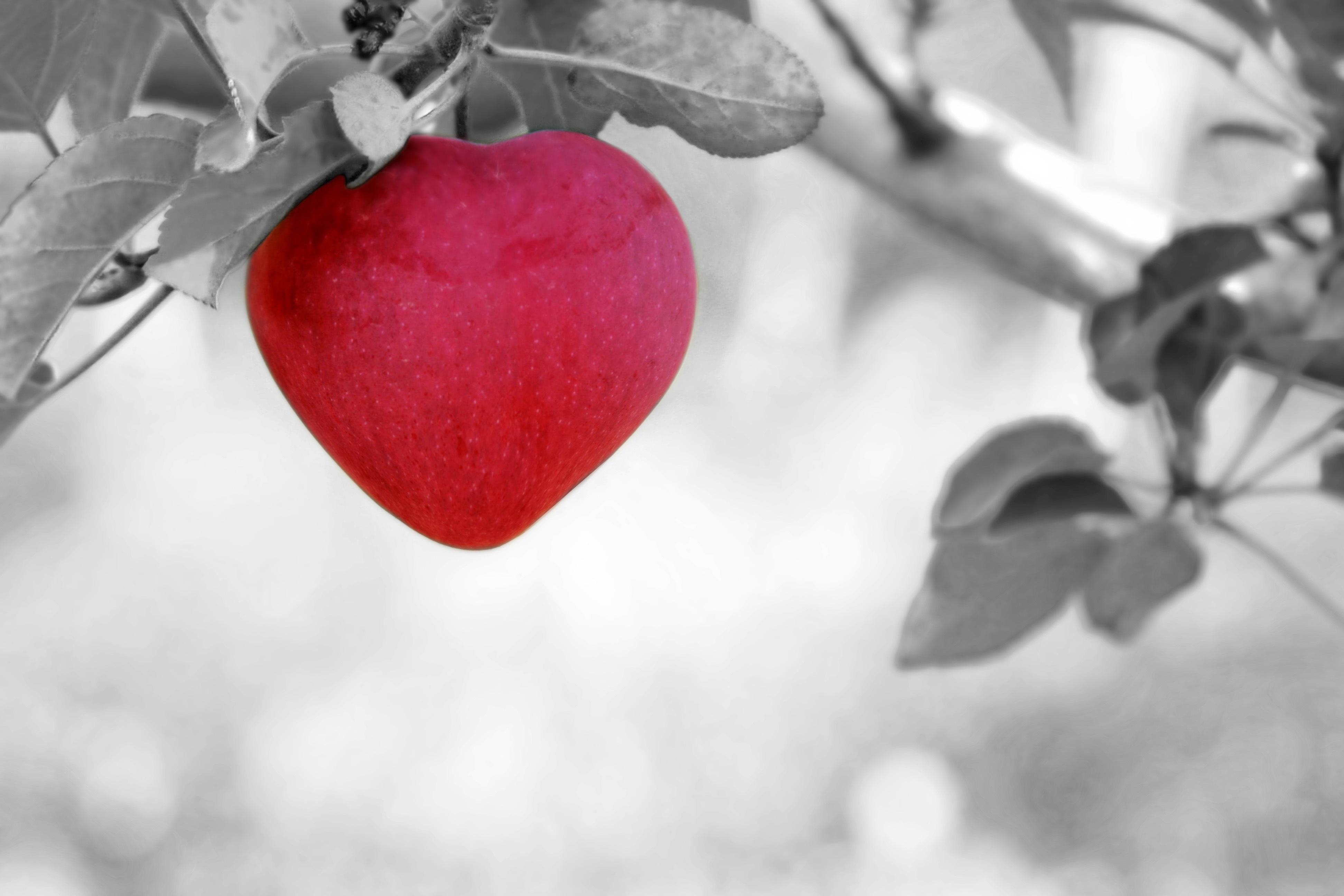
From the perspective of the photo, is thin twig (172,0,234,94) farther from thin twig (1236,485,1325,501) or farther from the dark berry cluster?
thin twig (1236,485,1325,501)

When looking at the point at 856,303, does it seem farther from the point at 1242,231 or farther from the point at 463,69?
the point at 463,69

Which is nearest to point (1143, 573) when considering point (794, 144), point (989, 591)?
point (989, 591)

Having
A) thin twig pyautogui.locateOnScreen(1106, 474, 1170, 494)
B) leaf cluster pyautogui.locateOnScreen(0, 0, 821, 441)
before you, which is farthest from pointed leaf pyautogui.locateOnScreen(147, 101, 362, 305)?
thin twig pyautogui.locateOnScreen(1106, 474, 1170, 494)

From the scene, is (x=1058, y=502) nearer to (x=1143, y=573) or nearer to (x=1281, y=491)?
(x=1143, y=573)

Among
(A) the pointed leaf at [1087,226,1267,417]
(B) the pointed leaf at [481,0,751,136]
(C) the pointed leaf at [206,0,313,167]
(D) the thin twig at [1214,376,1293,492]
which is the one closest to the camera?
(C) the pointed leaf at [206,0,313,167]

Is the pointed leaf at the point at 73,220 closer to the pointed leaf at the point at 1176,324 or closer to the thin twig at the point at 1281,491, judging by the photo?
the pointed leaf at the point at 1176,324

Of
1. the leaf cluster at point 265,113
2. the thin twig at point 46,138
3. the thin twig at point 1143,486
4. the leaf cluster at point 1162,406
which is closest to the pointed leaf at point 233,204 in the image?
the leaf cluster at point 265,113

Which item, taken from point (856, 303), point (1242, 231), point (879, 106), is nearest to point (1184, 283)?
point (1242, 231)
